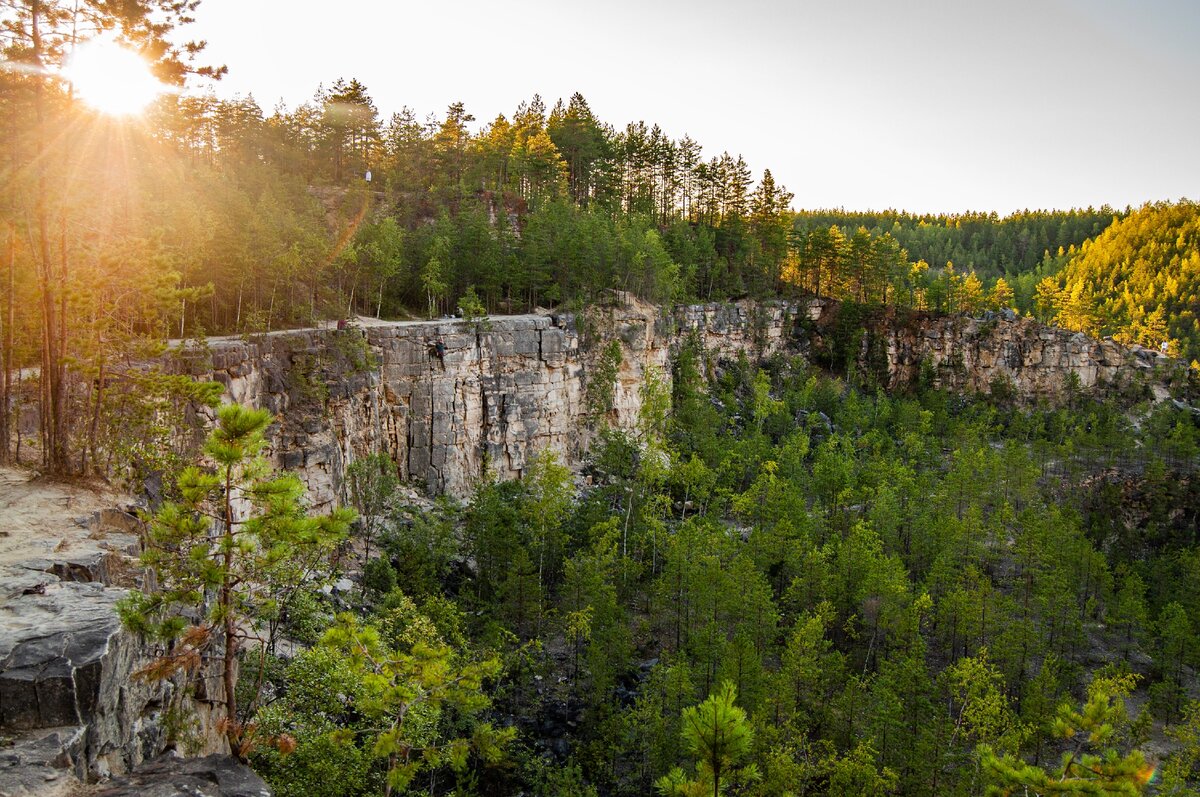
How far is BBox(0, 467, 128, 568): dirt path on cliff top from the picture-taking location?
480 inches

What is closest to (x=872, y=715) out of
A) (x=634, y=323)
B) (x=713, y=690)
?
(x=713, y=690)

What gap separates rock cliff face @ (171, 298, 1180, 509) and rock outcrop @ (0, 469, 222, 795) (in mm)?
16072

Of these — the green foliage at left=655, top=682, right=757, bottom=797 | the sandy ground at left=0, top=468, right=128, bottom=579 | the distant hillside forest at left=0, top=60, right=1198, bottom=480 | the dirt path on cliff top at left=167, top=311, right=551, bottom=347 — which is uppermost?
the distant hillside forest at left=0, top=60, right=1198, bottom=480

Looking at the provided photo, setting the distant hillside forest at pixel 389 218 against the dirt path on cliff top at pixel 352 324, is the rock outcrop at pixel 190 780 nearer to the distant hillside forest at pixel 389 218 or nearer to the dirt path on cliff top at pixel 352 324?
the distant hillside forest at pixel 389 218

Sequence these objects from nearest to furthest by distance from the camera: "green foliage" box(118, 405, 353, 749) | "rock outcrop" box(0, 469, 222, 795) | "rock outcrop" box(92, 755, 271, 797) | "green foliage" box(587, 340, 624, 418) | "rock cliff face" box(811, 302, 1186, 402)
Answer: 1. "rock outcrop" box(0, 469, 222, 795)
2. "rock outcrop" box(92, 755, 271, 797)
3. "green foliage" box(118, 405, 353, 749)
4. "green foliage" box(587, 340, 624, 418)
5. "rock cliff face" box(811, 302, 1186, 402)

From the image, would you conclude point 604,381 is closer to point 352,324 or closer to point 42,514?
point 352,324

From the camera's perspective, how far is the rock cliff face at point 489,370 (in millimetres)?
33344

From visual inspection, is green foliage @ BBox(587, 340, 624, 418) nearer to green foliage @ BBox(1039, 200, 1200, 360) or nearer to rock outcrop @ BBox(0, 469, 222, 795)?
rock outcrop @ BBox(0, 469, 222, 795)

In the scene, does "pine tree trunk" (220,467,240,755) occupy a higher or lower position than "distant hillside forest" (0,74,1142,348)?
lower

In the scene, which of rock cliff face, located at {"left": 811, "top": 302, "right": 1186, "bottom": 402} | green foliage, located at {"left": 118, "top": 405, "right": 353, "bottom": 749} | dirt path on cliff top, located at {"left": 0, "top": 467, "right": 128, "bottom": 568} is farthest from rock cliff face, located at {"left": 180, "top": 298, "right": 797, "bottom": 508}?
rock cliff face, located at {"left": 811, "top": 302, "right": 1186, "bottom": 402}

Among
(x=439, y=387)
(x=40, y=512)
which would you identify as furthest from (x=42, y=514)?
(x=439, y=387)

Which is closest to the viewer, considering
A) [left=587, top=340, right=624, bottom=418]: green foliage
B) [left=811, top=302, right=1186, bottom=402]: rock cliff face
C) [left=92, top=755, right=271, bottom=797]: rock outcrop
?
[left=92, top=755, right=271, bottom=797]: rock outcrop

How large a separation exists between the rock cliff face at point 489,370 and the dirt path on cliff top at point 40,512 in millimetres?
11767

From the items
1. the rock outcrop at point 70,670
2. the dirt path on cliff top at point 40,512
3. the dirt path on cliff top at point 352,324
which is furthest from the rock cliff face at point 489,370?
the rock outcrop at point 70,670
